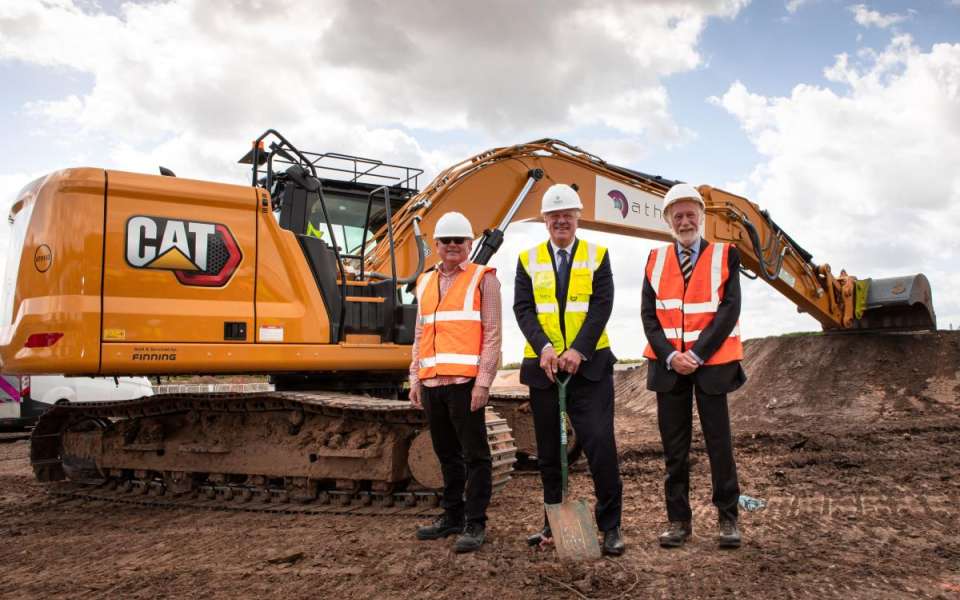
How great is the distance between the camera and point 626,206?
8641mm

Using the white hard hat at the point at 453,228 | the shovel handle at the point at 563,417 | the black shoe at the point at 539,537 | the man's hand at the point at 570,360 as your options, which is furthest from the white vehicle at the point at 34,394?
the man's hand at the point at 570,360

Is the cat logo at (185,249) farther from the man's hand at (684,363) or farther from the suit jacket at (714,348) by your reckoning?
the man's hand at (684,363)

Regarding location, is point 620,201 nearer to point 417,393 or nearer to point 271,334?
point 271,334

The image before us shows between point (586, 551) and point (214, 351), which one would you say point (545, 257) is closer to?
point (586, 551)

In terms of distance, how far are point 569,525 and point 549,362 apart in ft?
2.77

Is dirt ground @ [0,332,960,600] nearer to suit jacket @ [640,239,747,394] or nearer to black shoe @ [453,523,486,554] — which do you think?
black shoe @ [453,523,486,554]

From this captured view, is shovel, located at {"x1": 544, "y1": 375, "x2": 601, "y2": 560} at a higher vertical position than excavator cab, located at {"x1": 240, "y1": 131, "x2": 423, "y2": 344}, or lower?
lower

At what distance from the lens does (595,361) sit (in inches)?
154

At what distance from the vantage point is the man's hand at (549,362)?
387 centimetres

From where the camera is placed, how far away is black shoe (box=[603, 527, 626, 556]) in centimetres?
382

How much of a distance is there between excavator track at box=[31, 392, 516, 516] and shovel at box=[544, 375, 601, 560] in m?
1.29

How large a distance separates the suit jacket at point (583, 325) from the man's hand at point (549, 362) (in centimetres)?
6

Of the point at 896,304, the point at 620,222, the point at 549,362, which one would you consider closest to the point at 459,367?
the point at 549,362

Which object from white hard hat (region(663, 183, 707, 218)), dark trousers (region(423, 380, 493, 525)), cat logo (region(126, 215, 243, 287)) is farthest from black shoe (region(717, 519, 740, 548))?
cat logo (region(126, 215, 243, 287))
